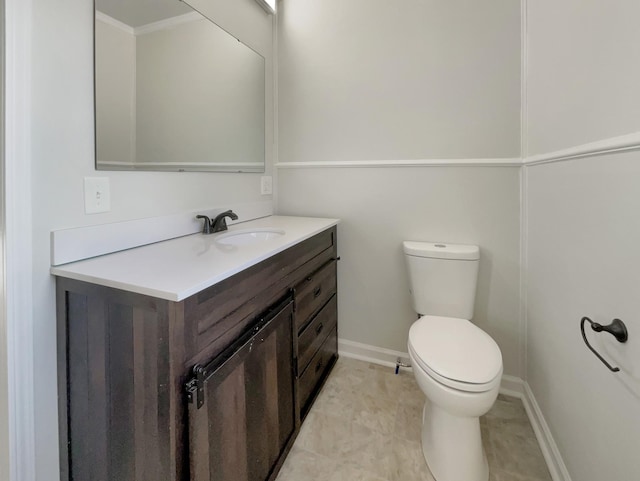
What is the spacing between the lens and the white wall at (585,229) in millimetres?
758

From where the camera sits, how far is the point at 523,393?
161 cm

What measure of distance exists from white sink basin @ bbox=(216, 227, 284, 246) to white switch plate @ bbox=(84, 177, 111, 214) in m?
0.45

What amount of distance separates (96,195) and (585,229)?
1.59 m

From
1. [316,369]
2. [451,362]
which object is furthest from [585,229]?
[316,369]

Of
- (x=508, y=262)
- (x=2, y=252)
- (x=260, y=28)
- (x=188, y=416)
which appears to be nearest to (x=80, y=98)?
(x=2, y=252)

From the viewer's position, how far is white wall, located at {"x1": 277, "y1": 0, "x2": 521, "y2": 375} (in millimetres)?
1569

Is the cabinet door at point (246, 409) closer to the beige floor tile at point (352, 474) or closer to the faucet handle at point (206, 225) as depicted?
the beige floor tile at point (352, 474)

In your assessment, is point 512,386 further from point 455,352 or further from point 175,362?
point 175,362

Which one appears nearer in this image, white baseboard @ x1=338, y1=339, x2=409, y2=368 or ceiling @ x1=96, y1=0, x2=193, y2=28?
ceiling @ x1=96, y1=0, x2=193, y2=28

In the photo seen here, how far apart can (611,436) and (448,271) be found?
83cm

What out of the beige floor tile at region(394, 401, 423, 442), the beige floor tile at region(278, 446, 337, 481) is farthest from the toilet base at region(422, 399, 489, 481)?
the beige floor tile at region(278, 446, 337, 481)

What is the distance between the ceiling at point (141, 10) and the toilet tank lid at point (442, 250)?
152cm

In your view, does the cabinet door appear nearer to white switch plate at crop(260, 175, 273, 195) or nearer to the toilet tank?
the toilet tank

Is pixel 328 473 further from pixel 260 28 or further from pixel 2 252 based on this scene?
pixel 260 28
